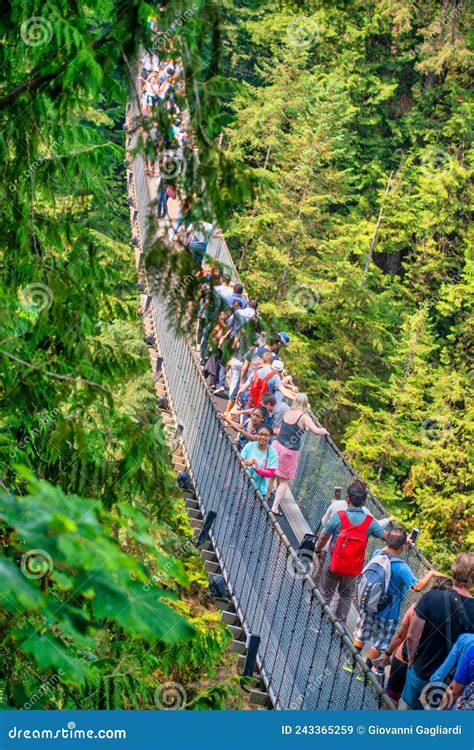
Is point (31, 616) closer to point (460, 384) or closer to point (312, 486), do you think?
point (312, 486)

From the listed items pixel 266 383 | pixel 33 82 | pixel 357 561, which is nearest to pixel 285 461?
pixel 266 383

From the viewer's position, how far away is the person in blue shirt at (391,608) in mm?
6492

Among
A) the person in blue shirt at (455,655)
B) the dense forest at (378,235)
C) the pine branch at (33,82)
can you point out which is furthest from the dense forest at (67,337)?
the dense forest at (378,235)

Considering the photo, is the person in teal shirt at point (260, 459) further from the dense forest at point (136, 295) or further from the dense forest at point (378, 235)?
the dense forest at point (378, 235)

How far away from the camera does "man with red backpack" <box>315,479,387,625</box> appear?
276 inches

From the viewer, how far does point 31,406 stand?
461 centimetres

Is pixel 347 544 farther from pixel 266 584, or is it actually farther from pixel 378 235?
pixel 378 235

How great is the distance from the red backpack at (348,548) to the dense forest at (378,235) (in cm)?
1282

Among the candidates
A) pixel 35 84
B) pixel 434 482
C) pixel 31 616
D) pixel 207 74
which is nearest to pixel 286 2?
pixel 207 74

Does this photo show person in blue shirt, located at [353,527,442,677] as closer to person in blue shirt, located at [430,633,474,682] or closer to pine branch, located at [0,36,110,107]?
person in blue shirt, located at [430,633,474,682]

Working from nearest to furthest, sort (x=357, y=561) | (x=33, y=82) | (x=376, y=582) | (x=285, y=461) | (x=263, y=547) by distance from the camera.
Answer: (x=33, y=82), (x=376, y=582), (x=357, y=561), (x=263, y=547), (x=285, y=461)

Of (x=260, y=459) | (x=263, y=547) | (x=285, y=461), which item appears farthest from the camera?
(x=285, y=461)

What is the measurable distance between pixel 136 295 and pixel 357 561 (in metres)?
3.54

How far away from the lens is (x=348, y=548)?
23.2ft
